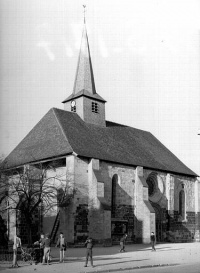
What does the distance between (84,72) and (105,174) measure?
12308mm

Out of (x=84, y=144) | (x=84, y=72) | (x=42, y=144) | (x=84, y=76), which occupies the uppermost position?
(x=84, y=72)

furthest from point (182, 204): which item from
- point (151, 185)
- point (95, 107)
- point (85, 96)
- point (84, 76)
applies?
point (84, 76)

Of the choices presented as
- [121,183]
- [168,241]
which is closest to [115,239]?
[121,183]

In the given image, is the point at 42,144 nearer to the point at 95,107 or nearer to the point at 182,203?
the point at 95,107

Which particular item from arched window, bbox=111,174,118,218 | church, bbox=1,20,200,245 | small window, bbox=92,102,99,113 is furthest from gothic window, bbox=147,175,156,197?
small window, bbox=92,102,99,113

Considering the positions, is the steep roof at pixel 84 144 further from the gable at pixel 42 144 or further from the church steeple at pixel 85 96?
the church steeple at pixel 85 96

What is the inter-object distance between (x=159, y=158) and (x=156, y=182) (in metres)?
3.38

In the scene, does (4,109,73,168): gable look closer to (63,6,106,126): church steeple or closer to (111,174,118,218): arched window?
(63,6,106,126): church steeple

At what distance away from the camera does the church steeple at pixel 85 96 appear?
1486 inches

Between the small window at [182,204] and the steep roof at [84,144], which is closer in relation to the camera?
the steep roof at [84,144]

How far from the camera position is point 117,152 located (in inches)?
1393

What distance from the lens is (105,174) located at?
107ft

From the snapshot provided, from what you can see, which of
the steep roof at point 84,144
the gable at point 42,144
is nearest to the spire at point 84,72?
the steep roof at point 84,144

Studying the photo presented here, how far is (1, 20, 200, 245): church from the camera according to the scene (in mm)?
30234
